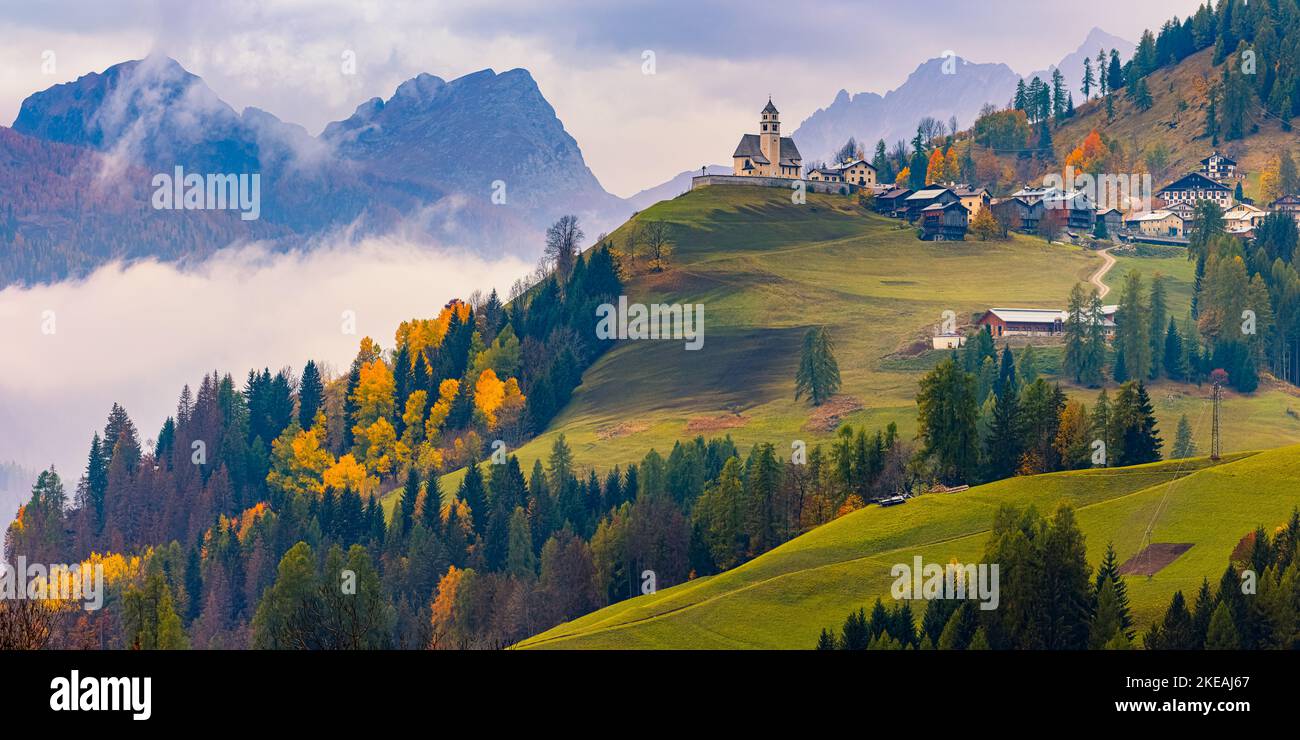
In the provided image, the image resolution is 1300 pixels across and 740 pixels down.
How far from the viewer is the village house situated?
186 m

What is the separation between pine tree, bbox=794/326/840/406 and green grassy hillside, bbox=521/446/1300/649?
4659cm

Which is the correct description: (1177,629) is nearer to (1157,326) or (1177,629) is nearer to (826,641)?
(826,641)

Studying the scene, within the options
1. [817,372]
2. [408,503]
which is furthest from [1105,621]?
[408,503]

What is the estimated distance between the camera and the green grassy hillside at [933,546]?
110 metres

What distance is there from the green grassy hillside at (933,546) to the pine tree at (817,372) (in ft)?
153

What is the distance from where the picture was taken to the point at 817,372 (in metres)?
177

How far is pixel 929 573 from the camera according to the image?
113 metres

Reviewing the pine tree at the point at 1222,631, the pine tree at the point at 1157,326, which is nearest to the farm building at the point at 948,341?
the pine tree at the point at 1157,326

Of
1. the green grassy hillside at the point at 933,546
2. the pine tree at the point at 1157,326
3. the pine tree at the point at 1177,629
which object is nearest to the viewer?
the pine tree at the point at 1177,629

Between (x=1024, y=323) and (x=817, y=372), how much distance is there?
26.3 metres

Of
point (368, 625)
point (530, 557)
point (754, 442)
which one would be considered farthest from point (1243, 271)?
point (368, 625)

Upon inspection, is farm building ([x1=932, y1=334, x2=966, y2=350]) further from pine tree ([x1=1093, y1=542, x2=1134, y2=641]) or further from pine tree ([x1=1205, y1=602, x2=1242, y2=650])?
pine tree ([x1=1205, y1=602, x2=1242, y2=650])

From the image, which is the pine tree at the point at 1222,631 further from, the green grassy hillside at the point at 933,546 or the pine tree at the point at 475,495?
the pine tree at the point at 475,495
